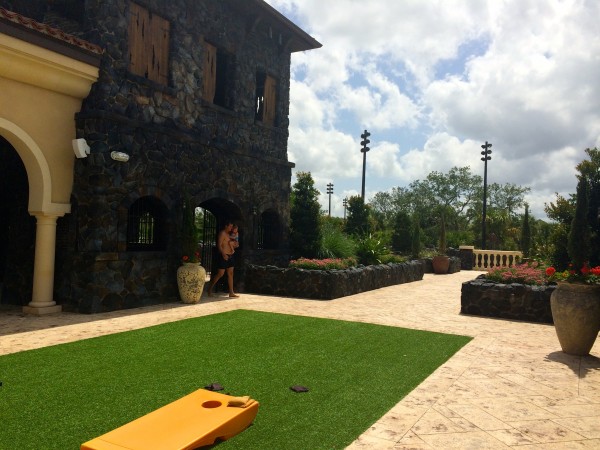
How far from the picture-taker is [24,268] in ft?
33.8

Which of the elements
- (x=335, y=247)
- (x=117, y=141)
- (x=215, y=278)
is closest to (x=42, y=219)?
(x=117, y=141)

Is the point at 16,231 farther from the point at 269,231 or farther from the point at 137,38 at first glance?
the point at 269,231

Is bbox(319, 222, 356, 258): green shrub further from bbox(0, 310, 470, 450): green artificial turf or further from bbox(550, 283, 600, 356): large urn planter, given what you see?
bbox(550, 283, 600, 356): large urn planter

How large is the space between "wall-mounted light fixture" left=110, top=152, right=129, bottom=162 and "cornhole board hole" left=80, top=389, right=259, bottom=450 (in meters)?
6.53

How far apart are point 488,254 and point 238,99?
18090 mm

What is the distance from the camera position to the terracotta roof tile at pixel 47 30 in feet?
25.3

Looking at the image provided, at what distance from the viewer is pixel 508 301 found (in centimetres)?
991

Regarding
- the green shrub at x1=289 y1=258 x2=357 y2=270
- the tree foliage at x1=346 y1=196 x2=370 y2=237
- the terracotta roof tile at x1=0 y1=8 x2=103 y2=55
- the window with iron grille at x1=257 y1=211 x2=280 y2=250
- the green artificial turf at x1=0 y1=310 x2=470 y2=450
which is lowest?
the green artificial turf at x1=0 y1=310 x2=470 y2=450

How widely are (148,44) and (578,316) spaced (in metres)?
9.75

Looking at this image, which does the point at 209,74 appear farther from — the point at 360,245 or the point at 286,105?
the point at 360,245

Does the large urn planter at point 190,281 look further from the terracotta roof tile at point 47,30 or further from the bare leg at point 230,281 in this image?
the terracotta roof tile at point 47,30

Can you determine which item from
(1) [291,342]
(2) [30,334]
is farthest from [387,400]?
(2) [30,334]

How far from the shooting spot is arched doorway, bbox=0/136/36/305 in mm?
10273

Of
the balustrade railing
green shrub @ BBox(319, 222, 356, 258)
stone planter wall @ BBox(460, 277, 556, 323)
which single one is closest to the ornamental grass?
stone planter wall @ BBox(460, 277, 556, 323)
